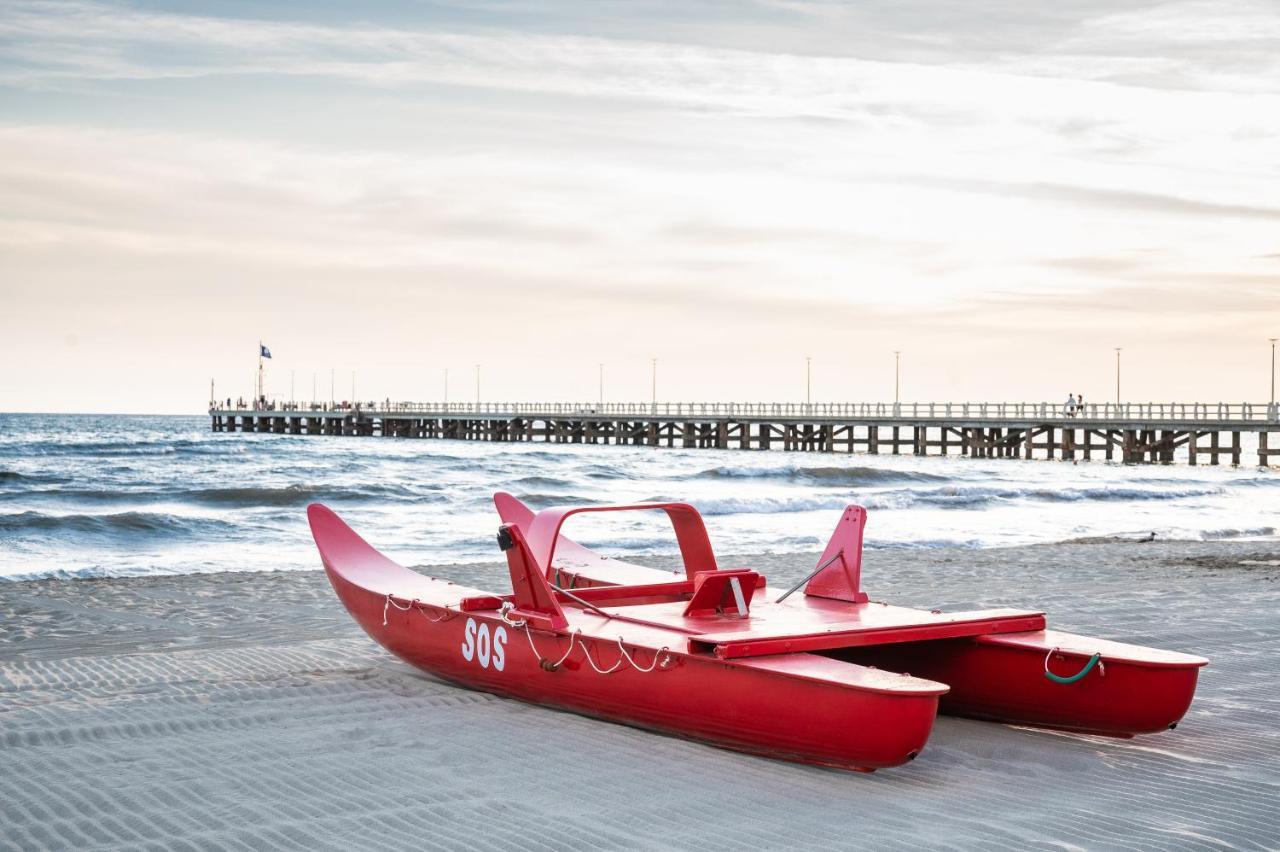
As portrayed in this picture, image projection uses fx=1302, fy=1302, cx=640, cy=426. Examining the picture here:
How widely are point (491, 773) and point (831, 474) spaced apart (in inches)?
1289

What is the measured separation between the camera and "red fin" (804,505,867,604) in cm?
675

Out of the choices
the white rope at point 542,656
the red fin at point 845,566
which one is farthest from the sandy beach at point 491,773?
the red fin at point 845,566

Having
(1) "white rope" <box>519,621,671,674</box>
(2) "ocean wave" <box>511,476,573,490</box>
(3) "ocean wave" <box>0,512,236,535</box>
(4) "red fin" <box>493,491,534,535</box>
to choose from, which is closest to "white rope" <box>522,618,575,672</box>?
(1) "white rope" <box>519,621,671,674</box>

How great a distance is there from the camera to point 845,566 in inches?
268

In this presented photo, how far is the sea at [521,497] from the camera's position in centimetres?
1773

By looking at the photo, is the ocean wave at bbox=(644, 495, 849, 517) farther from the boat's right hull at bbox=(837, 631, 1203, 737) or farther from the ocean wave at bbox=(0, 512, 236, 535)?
the boat's right hull at bbox=(837, 631, 1203, 737)

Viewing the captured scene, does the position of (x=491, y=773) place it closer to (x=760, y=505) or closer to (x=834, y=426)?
(x=760, y=505)

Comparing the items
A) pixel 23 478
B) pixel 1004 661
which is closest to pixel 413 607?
pixel 1004 661

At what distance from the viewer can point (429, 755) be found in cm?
562

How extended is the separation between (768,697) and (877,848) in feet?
3.48

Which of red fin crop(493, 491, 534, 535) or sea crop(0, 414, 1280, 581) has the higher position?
red fin crop(493, 491, 534, 535)

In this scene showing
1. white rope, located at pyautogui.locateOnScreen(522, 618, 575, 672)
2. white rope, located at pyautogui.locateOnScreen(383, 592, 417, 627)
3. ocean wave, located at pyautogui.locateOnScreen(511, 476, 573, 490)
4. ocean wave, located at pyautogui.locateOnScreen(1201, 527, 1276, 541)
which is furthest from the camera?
ocean wave, located at pyautogui.locateOnScreen(511, 476, 573, 490)

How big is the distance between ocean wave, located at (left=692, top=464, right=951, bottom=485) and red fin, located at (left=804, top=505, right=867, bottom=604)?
1161 inches

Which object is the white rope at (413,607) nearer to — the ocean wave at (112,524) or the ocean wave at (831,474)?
the ocean wave at (112,524)
